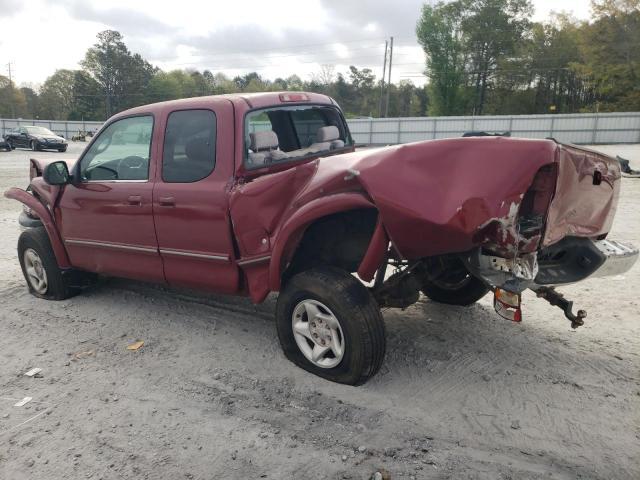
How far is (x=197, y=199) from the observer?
12.9 feet

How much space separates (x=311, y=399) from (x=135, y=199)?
7.50ft

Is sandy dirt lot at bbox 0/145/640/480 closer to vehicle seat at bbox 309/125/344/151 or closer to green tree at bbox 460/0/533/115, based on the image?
vehicle seat at bbox 309/125/344/151

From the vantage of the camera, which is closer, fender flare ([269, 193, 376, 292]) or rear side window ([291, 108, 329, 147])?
fender flare ([269, 193, 376, 292])

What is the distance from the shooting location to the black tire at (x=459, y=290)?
15.4 feet

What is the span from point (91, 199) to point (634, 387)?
4.61 metres

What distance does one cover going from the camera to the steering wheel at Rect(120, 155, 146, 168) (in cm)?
441

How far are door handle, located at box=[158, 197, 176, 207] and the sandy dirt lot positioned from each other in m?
1.15

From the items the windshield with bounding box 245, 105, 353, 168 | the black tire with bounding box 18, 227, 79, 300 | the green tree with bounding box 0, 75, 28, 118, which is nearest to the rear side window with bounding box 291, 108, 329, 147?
the windshield with bounding box 245, 105, 353, 168

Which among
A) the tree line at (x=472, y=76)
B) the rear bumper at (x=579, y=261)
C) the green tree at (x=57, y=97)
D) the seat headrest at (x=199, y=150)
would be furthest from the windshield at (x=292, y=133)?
the green tree at (x=57, y=97)

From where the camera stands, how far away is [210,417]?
10.4ft

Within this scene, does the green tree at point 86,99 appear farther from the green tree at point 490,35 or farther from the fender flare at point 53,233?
the fender flare at point 53,233

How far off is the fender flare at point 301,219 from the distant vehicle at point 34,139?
30.5 meters

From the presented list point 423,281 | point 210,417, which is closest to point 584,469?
point 423,281

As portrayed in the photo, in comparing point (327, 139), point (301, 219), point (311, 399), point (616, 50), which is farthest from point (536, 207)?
point (616, 50)
